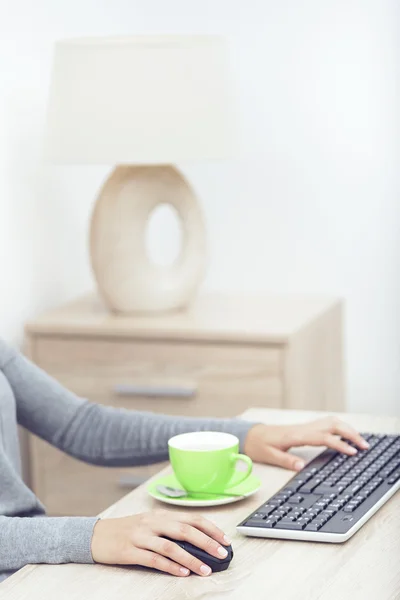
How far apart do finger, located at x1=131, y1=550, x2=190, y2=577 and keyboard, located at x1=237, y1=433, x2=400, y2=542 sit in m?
0.11

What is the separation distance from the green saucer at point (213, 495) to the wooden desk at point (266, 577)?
80mm

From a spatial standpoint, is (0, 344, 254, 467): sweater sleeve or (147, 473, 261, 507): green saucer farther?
(0, 344, 254, 467): sweater sleeve

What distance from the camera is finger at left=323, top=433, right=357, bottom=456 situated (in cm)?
139

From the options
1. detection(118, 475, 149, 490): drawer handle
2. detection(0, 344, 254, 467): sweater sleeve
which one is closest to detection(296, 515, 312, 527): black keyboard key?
detection(0, 344, 254, 467): sweater sleeve

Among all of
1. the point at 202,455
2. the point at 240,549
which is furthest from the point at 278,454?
the point at 240,549

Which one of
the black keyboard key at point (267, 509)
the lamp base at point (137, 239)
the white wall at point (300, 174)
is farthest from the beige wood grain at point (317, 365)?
the black keyboard key at point (267, 509)

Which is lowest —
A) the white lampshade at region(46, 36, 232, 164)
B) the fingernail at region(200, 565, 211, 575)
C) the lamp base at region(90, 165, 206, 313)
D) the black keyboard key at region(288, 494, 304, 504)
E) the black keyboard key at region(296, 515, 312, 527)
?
the fingernail at region(200, 565, 211, 575)

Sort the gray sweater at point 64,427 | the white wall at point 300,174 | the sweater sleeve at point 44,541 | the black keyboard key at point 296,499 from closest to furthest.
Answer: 1. the sweater sleeve at point 44,541
2. the black keyboard key at point 296,499
3. the gray sweater at point 64,427
4. the white wall at point 300,174

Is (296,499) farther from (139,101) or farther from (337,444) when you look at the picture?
(139,101)

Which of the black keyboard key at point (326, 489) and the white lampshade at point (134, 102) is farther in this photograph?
the white lampshade at point (134, 102)

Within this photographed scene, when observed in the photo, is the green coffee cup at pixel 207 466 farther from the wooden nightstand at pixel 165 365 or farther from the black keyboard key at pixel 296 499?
the wooden nightstand at pixel 165 365

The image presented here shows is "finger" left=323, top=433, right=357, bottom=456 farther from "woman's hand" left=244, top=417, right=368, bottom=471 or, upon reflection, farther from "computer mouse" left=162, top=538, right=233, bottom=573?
"computer mouse" left=162, top=538, right=233, bottom=573

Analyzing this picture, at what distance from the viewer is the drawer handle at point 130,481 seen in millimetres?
2375

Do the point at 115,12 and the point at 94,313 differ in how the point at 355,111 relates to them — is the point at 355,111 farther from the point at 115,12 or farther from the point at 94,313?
the point at 94,313
